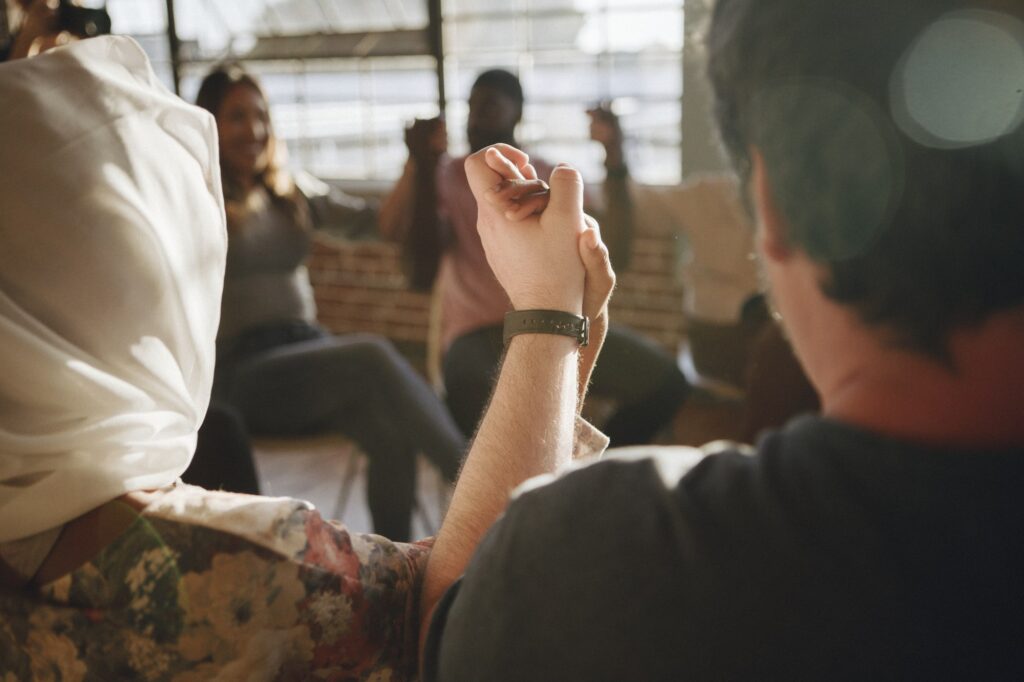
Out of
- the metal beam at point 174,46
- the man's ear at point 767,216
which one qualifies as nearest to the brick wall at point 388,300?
the metal beam at point 174,46

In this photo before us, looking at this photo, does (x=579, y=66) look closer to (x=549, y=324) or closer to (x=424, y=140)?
(x=424, y=140)

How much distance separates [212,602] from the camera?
28.8 inches

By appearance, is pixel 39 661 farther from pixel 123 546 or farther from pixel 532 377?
pixel 532 377

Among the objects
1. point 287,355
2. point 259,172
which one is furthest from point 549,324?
point 259,172

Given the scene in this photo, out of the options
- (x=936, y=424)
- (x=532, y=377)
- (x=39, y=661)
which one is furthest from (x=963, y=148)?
(x=39, y=661)

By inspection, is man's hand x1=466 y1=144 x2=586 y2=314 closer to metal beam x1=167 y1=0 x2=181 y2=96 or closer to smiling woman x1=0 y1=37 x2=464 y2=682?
smiling woman x1=0 y1=37 x2=464 y2=682

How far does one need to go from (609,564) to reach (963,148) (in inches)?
11.9

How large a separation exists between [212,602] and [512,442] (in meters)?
0.29

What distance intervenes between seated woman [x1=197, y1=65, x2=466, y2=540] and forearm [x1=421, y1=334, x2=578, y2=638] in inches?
54.1

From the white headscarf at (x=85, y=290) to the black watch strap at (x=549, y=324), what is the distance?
0.30 m

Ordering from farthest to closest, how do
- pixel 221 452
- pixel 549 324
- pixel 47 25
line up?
1. pixel 221 452
2. pixel 47 25
3. pixel 549 324

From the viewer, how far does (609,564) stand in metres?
0.53

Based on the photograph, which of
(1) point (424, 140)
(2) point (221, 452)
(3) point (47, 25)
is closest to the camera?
(3) point (47, 25)

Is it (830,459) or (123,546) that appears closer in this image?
(830,459)
